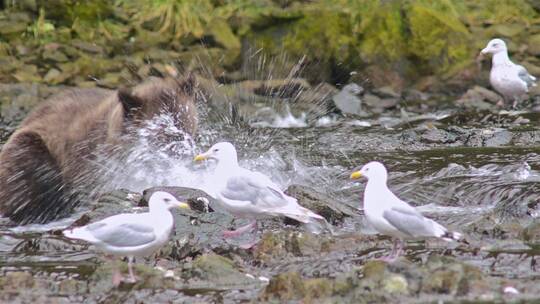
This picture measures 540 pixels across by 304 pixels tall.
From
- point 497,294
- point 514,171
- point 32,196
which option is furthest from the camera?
point 514,171

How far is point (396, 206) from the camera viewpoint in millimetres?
7012

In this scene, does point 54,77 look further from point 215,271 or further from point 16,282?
point 215,271

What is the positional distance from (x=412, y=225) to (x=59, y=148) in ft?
12.2

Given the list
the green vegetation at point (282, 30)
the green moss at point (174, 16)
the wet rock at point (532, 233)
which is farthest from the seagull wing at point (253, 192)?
the green moss at point (174, 16)

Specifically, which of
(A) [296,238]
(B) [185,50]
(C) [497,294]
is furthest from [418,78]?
(C) [497,294]

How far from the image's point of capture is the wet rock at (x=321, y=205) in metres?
8.56

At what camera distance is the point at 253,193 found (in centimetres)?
768

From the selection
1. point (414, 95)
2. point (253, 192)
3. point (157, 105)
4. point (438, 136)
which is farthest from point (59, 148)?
point (414, 95)

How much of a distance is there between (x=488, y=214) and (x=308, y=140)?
4202 millimetres

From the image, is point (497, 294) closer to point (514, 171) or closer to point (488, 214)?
point (488, 214)

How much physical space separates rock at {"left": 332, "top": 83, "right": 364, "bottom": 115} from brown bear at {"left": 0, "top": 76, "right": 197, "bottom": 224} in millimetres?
5245

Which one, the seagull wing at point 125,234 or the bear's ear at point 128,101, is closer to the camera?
the seagull wing at point 125,234

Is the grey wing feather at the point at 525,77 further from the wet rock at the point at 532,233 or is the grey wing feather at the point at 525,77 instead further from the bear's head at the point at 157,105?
the wet rock at the point at 532,233

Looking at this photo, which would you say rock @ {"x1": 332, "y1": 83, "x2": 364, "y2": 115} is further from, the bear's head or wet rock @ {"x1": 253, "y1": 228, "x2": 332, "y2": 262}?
wet rock @ {"x1": 253, "y1": 228, "x2": 332, "y2": 262}
